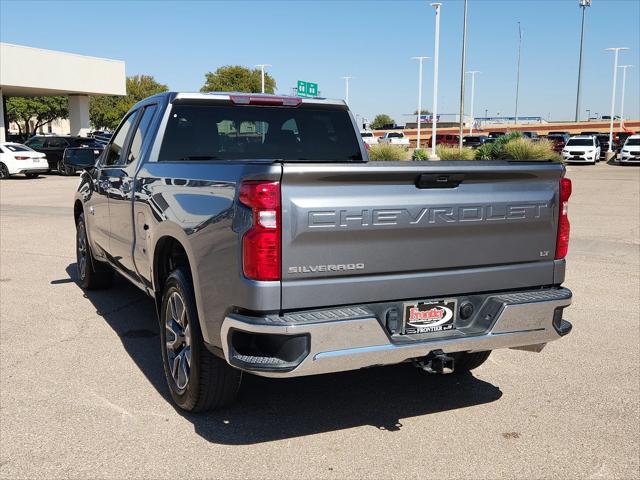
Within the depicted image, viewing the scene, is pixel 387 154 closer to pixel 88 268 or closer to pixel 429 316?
pixel 88 268

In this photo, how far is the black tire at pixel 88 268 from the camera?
7316 millimetres

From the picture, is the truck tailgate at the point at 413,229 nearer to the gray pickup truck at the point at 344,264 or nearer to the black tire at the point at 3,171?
the gray pickup truck at the point at 344,264

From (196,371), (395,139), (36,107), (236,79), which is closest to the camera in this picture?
(196,371)

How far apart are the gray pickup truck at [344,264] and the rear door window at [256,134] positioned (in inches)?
20.4

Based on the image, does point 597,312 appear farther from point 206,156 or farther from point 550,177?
point 206,156

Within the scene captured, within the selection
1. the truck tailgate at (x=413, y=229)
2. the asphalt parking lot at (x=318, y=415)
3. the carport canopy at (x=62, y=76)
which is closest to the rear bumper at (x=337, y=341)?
the truck tailgate at (x=413, y=229)

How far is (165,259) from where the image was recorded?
185 inches

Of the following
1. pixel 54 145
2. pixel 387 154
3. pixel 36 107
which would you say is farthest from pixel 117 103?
pixel 387 154

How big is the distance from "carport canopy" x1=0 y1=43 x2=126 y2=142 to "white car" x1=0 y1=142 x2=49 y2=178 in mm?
12090

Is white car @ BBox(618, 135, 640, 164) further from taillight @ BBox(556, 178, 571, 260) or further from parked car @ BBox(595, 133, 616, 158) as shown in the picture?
taillight @ BBox(556, 178, 571, 260)

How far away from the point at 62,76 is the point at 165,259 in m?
40.7

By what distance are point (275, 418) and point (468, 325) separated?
4.41 ft

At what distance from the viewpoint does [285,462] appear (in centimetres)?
366

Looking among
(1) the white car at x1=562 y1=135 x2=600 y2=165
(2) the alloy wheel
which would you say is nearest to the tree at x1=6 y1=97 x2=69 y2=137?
(1) the white car at x1=562 y1=135 x2=600 y2=165
